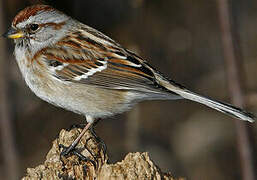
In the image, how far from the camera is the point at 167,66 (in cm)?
819

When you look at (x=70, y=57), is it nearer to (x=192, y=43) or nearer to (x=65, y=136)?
(x=65, y=136)

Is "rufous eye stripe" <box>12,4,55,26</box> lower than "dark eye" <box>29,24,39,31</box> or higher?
higher

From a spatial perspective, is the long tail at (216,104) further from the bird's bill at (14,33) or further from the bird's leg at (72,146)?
the bird's bill at (14,33)

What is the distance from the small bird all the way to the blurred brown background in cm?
224

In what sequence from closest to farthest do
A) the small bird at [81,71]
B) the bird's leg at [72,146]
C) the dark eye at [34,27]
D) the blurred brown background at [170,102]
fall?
the bird's leg at [72,146] → the small bird at [81,71] → the dark eye at [34,27] → the blurred brown background at [170,102]

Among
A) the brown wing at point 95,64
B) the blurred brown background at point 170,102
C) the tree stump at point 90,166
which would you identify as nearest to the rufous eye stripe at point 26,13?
the brown wing at point 95,64

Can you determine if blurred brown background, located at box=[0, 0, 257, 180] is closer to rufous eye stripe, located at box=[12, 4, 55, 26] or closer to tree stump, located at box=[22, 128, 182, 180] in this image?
rufous eye stripe, located at box=[12, 4, 55, 26]

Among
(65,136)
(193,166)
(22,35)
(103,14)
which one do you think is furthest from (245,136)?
(103,14)

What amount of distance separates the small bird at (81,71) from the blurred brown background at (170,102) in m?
2.24

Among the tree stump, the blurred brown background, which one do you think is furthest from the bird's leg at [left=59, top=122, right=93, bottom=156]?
the blurred brown background

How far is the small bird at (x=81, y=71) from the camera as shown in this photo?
459cm

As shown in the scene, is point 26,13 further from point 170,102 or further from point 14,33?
point 170,102

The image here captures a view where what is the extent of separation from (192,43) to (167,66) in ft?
1.84

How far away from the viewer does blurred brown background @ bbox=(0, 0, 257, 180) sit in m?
7.54
